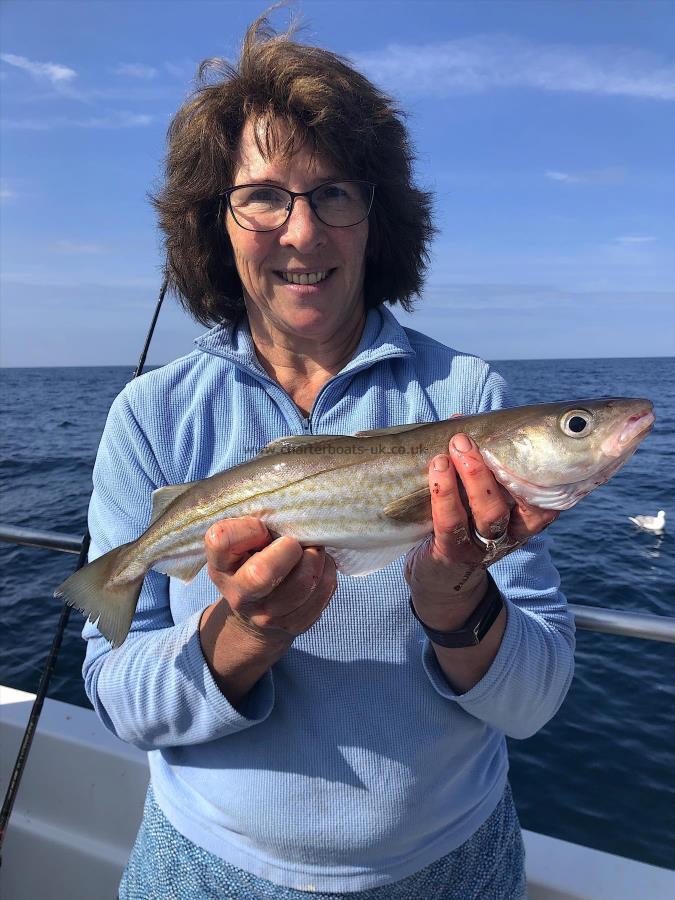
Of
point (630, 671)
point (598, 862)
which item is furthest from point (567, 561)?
point (598, 862)

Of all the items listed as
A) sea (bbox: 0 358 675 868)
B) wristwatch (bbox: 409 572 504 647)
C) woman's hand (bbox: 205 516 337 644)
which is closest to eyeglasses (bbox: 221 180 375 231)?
woman's hand (bbox: 205 516 337 644)

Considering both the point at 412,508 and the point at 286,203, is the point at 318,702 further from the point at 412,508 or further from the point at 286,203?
the point at 286,203

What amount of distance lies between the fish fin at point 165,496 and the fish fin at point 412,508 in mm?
817

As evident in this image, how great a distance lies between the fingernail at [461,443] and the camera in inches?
88.3

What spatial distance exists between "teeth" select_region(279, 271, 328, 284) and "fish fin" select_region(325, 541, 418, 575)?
1.08 metres

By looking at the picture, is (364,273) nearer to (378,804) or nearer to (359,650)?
(359,650)

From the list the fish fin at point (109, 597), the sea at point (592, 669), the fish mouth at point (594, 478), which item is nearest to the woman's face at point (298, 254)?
the fish mouth at point (594, 478)

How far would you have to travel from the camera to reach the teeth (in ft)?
8.56

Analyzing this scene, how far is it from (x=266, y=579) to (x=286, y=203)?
59.5 inches

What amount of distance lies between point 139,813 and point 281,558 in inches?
105

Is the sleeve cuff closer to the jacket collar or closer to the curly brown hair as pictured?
the jacket collar

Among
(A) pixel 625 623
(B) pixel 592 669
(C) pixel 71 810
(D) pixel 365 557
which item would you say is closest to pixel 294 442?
(D) pixel 365 557

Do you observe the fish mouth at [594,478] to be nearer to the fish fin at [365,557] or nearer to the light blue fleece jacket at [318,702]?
the light blue fleece jacket at [318,702]

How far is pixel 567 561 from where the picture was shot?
1464 cm
